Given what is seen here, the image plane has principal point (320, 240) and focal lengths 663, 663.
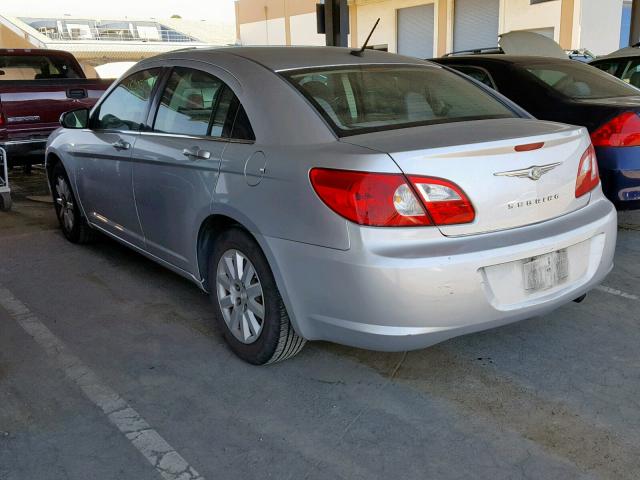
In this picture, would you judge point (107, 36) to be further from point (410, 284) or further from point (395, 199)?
point (410, 284)

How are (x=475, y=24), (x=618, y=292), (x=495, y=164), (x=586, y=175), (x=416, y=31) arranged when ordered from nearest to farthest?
(x=495, y=164)
(x=586, y=175)
(x=618, y=292)
(x=475, y=24)
(x=416, y=31)

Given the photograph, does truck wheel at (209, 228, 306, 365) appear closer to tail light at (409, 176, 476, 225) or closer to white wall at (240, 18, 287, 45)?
tail light at (409, 176, 476, 225)

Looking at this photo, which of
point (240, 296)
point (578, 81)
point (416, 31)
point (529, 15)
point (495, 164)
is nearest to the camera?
point (495, 164)

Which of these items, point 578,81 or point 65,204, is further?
point 65,204

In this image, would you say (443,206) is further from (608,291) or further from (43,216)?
(43,216)

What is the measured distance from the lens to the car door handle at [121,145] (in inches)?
169

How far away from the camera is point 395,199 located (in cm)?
269

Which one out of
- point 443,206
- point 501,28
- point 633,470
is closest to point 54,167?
point 443,206

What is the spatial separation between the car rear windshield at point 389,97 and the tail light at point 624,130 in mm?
1479

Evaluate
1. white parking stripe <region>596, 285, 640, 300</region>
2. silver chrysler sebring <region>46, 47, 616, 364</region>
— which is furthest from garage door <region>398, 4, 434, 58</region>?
silver chrysler sebring <region>46, 47, 616, 364</region>

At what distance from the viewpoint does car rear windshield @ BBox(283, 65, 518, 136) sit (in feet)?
10.6

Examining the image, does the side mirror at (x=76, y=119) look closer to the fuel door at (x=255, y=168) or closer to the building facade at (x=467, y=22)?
the fuel door at (x=255, y=168)

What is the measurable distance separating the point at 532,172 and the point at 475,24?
88.8 ft

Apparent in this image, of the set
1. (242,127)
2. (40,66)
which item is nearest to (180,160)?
(242,127)
